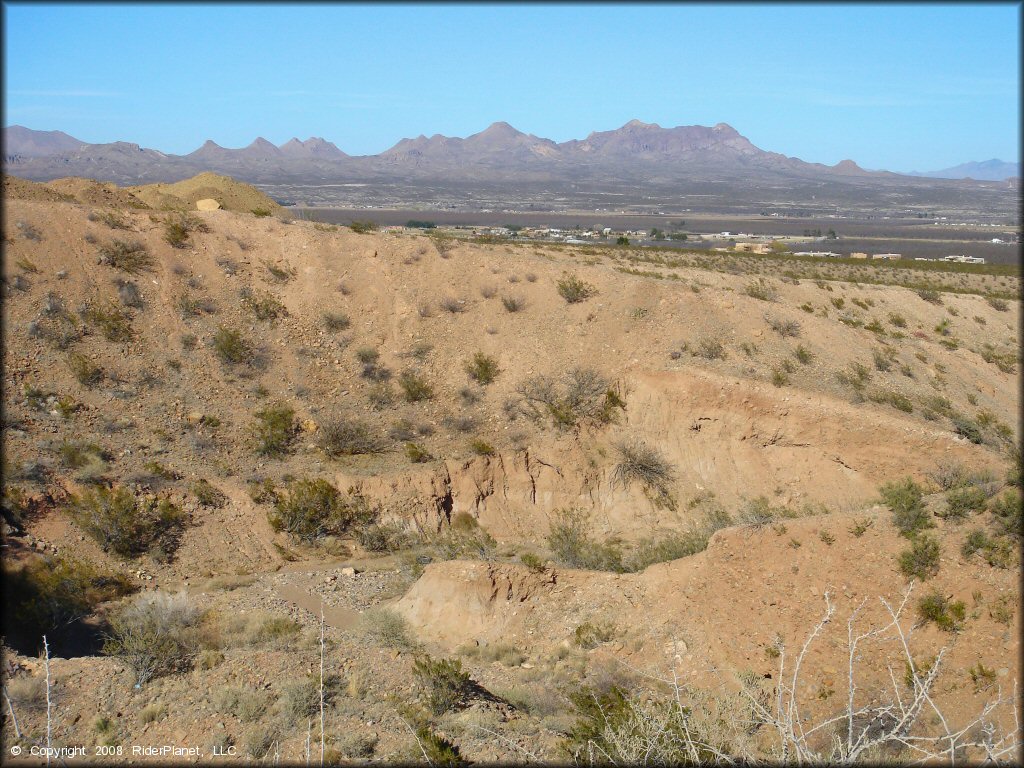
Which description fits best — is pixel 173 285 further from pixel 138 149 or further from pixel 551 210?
pixel 138 149

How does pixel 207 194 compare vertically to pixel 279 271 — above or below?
above

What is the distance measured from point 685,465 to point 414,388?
725cm

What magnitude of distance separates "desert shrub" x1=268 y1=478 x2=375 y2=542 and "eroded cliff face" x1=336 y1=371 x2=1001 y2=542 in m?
0.38

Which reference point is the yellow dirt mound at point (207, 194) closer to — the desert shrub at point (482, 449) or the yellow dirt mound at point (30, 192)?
the yellow dirt mound at point (30, 192)

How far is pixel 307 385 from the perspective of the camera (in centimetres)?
1894

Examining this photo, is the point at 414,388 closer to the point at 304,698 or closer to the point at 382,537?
the point at 382,537

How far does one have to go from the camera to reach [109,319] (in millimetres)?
18438

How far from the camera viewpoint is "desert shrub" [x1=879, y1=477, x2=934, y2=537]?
1063 cm

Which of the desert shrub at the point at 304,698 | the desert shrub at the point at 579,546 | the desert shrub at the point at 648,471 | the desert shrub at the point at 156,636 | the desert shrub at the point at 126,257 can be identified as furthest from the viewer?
the desert shrub at the point at 126,257

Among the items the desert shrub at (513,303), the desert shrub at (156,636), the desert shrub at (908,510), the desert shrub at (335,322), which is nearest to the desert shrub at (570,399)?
the desert shrub at (513,303)

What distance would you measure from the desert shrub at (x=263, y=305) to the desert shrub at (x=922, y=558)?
662 inches

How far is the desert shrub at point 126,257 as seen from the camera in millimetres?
20047

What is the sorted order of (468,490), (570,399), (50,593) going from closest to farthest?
(50,593) < (468,490) < (570,399)

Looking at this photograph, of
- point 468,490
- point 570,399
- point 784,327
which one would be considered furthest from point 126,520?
point 784,327
